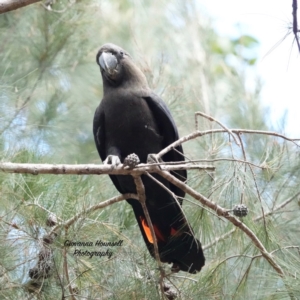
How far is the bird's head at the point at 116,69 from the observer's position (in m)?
2.69

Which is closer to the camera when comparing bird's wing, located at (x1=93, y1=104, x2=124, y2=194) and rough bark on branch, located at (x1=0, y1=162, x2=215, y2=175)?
rough bark on branch, located at (x1=0, y1=162, x2=215, y2=175)

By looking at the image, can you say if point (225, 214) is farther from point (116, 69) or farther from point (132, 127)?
point (116, 69)

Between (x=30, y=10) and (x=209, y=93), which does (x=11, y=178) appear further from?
(x=209, y=93)

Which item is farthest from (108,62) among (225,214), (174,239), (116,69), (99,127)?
(225,214)

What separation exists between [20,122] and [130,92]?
50 cm

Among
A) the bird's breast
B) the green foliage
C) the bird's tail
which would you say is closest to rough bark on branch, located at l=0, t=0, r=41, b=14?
the green foliage

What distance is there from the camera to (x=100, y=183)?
308 centimetres

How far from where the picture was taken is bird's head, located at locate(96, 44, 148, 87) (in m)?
2.69

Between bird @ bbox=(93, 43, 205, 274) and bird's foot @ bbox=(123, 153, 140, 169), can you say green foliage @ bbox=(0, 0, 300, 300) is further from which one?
bird's foot @ bbox=(123, 153, 140, 169)

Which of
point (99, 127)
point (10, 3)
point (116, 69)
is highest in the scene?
point (10, 3)

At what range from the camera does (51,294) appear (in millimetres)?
2045

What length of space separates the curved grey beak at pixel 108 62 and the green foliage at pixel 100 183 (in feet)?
1.05

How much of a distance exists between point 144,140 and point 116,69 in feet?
1.24

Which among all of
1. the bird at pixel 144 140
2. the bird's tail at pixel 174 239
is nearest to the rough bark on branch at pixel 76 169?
the bird's tail at pixel 174 239
